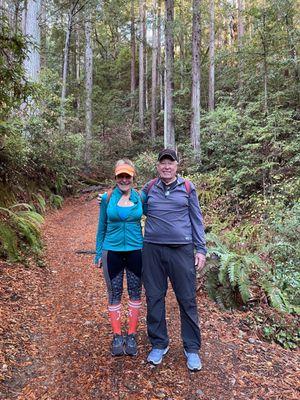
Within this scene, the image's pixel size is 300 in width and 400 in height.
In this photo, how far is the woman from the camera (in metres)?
3.57

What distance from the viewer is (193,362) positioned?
3551mm

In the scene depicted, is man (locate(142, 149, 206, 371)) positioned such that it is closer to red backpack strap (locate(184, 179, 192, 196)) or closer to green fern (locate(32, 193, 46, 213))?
red backpack strap (locate(184, 179, 192, 196))

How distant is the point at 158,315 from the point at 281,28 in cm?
1447

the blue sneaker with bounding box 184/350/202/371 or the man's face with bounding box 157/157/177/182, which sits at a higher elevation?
the man's face with bounding box 157/157/177/182

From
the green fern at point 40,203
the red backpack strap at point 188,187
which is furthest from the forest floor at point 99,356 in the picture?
the green fern at point 40,203

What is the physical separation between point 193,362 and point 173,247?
117 centimetres

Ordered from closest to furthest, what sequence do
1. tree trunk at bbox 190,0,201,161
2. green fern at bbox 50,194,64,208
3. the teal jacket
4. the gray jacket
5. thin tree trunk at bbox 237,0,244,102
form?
the gray jacket < the teal jacket < green fern at bbox 50,194,64,208 < tree trunk at bbox 190,0,201,161 < thin tree trunk at bbox 237,0,244,102

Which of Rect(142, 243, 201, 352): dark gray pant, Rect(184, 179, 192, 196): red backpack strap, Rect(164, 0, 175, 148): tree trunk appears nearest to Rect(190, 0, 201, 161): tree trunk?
Rect(164, 0, 175, 148): tree trunk

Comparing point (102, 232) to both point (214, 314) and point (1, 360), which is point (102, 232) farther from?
point (214, 314)

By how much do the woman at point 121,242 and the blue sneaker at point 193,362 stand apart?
1.89 feet

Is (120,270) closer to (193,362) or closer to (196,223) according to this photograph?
(196,223)

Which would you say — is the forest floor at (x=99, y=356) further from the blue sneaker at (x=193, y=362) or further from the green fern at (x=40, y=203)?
the green fern at (x=40, y=203)

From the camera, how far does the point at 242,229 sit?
8586 millimetres

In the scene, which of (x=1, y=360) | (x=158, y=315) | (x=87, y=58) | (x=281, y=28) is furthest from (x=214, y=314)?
(x=87, y=58)
